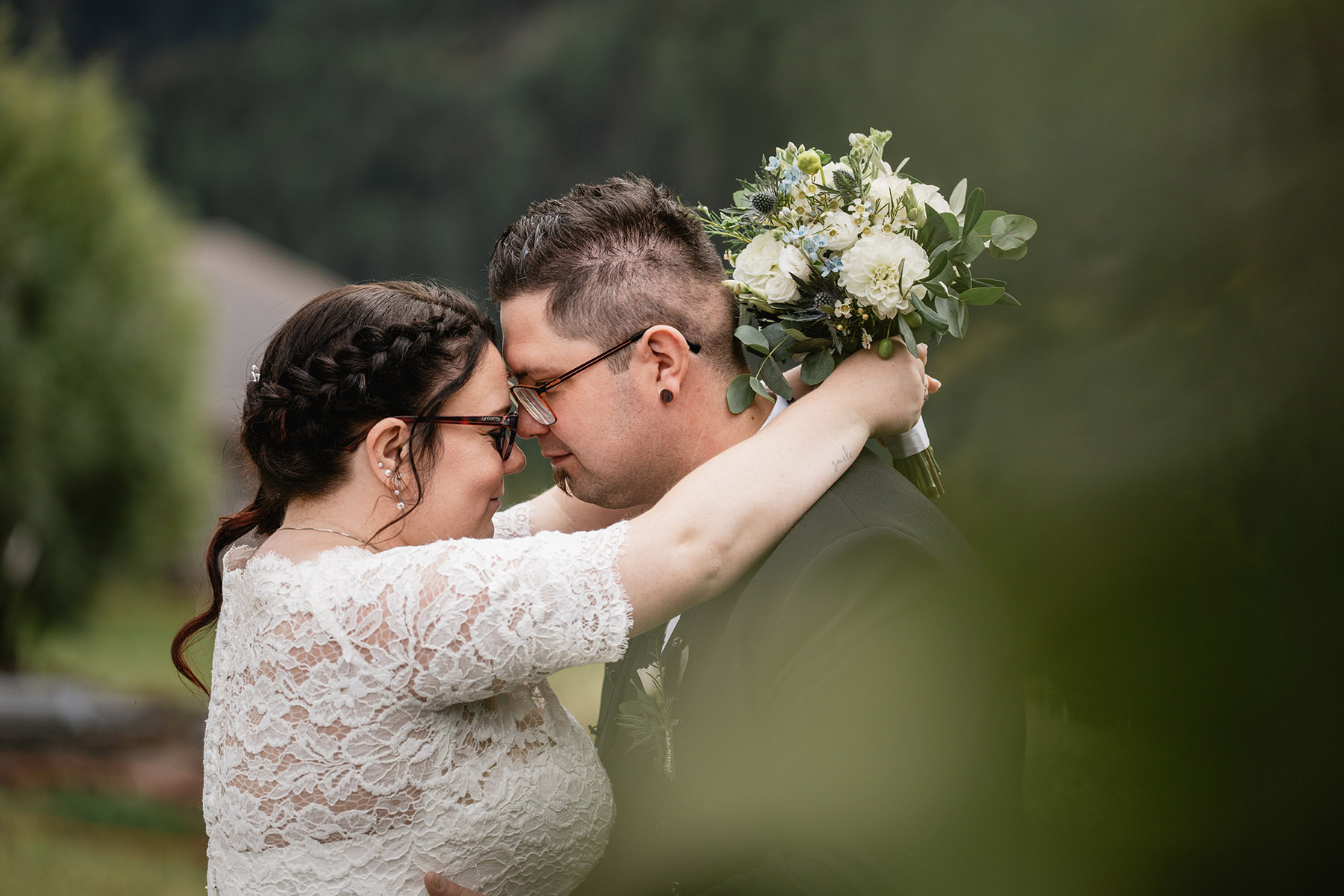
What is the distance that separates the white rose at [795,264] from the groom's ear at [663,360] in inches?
15.4

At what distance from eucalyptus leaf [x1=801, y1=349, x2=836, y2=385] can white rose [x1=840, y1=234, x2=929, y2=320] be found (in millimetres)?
227

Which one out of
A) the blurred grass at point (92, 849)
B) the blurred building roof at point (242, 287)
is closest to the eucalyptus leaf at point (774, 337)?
the blurred grass at point (92, 849)

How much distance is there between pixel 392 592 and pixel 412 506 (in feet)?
1.24

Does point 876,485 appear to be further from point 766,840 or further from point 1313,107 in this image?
point 1313,107

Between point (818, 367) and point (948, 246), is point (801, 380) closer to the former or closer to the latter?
point (818, 367)

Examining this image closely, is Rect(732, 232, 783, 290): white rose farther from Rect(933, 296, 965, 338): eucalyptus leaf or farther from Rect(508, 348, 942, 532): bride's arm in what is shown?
Rect(508, 348, 942, 532): bride's arm

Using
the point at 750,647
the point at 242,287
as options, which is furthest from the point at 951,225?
the point at 242,287

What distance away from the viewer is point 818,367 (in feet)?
7.38

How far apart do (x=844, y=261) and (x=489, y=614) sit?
984 mm

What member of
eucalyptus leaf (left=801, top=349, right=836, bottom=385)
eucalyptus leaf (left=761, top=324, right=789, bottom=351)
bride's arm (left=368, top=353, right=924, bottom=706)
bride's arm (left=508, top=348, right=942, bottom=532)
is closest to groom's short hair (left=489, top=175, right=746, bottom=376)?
eucalyptus leaf (left=761, top=324, right=789, bottom=351)

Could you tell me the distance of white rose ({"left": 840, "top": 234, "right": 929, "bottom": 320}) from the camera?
6.63ft

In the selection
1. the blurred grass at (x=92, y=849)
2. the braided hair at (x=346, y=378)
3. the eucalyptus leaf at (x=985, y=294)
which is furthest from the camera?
the blurred grass at (x=92, y=849)

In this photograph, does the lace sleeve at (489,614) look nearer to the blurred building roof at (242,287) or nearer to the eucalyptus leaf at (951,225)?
the eucalyptus leaf at (951,225)

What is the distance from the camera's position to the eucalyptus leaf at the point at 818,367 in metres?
2.25
